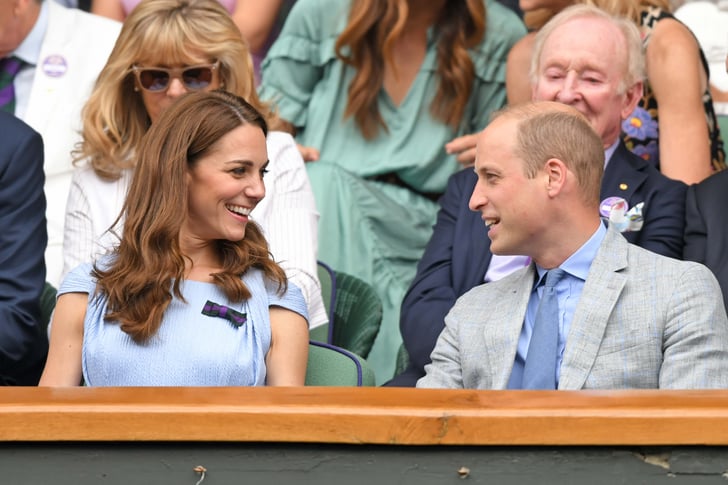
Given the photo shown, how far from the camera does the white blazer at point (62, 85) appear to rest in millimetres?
4613

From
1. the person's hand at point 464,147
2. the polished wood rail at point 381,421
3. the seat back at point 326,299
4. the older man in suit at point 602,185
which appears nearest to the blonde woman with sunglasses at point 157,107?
the seat back at point 326,299

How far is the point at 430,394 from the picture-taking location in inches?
94.7

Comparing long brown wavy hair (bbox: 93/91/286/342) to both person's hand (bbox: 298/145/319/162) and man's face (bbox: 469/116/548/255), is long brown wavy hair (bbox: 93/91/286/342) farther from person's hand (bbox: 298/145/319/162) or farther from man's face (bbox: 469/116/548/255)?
person's hand (bbox: 298/145/319/162)

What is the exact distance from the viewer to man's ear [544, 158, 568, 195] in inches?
121

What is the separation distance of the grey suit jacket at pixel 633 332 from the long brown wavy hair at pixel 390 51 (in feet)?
6.01

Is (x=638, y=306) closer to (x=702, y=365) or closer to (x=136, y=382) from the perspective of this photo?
(x=702, y=365)

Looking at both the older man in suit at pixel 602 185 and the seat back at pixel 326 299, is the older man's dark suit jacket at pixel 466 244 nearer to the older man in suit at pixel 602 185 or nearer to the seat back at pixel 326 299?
the older man in suit at pixel 602 185

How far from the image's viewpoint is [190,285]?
3.19 meters

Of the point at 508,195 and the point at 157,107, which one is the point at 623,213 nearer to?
the point at 508,195

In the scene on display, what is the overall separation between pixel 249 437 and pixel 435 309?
4.64ft

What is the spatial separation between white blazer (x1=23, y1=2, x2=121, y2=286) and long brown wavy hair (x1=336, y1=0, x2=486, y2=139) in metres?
0.92

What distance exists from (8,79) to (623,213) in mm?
2432

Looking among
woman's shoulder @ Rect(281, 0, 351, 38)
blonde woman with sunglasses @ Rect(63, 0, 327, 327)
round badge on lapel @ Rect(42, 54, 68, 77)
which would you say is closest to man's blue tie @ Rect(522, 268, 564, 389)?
blonde woman with sunglasses @ Rect(63, 0, 327, 327)

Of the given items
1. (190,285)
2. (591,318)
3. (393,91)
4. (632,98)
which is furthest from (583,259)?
(393,91)
